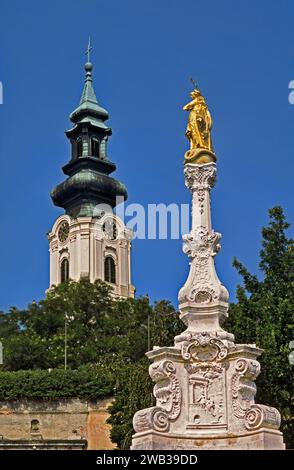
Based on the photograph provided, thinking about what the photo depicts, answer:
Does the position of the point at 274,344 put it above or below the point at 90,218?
below

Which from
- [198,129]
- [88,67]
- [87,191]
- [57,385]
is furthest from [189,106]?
[88,67]

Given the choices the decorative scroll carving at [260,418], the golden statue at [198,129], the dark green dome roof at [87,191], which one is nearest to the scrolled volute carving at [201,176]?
the golden statue at [198,129]

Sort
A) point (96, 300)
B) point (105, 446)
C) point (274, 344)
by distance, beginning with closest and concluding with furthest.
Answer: point (274, 344), point (105, 446), point (96, 300)

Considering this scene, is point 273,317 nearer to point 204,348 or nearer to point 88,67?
point 204,348

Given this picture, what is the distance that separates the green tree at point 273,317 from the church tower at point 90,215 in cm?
4145

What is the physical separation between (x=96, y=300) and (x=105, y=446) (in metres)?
18.2

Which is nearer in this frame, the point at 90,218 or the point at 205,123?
the point at 205,123

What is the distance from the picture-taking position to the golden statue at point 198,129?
71.7ft

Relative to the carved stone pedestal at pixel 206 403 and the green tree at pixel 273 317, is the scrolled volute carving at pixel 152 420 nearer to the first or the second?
the carved stone pedestal at pixel 206 403

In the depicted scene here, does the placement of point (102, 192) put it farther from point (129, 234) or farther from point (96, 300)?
point (96, 300)

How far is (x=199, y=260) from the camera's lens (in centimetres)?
2095

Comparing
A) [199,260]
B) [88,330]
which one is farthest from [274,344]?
[88,330]
